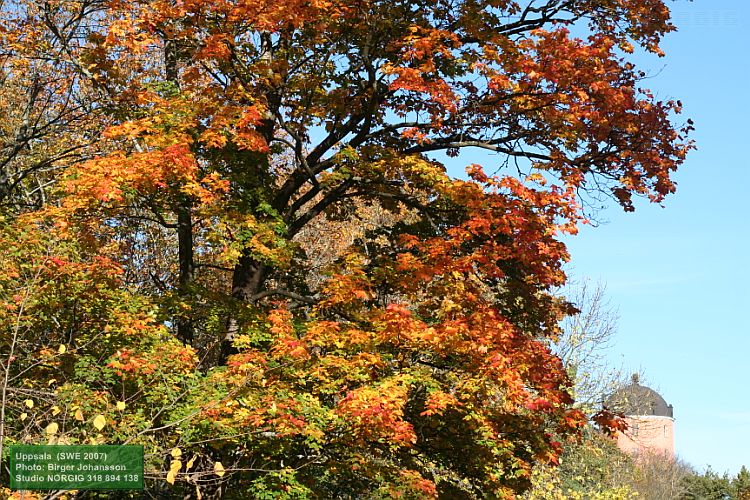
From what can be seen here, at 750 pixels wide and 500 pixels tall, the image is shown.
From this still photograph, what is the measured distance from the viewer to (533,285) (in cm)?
1412

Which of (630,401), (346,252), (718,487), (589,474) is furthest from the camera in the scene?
(718,487)

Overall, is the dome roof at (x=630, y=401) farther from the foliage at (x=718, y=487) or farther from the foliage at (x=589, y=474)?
the foliage at (x=718, y=487)

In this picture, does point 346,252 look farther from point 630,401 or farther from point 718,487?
point 718,487

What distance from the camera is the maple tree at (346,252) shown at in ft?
38.6

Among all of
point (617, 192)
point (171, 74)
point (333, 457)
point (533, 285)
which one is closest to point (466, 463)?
point (333, 457)

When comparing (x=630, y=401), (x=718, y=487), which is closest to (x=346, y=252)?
(x=630, y=401)

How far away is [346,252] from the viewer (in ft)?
46.2

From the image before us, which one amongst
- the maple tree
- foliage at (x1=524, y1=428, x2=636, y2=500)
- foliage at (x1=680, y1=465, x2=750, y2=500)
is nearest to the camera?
the maple tree

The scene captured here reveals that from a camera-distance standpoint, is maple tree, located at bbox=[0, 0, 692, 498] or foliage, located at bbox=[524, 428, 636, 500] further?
foliage, located at bbox=[524, 428, 636, 500]

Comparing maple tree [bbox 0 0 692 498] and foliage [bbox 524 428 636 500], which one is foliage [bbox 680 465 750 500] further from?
maple tree [bbox 0 0 692 498]

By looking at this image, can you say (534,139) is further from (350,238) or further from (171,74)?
(350,238)

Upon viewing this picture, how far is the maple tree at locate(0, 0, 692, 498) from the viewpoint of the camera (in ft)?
38.6

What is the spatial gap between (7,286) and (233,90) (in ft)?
15.5

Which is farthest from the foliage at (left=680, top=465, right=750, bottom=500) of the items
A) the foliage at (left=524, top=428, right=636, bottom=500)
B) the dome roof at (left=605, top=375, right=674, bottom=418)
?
the foliage at (left=524, top=428, right=636, bottom=500)
